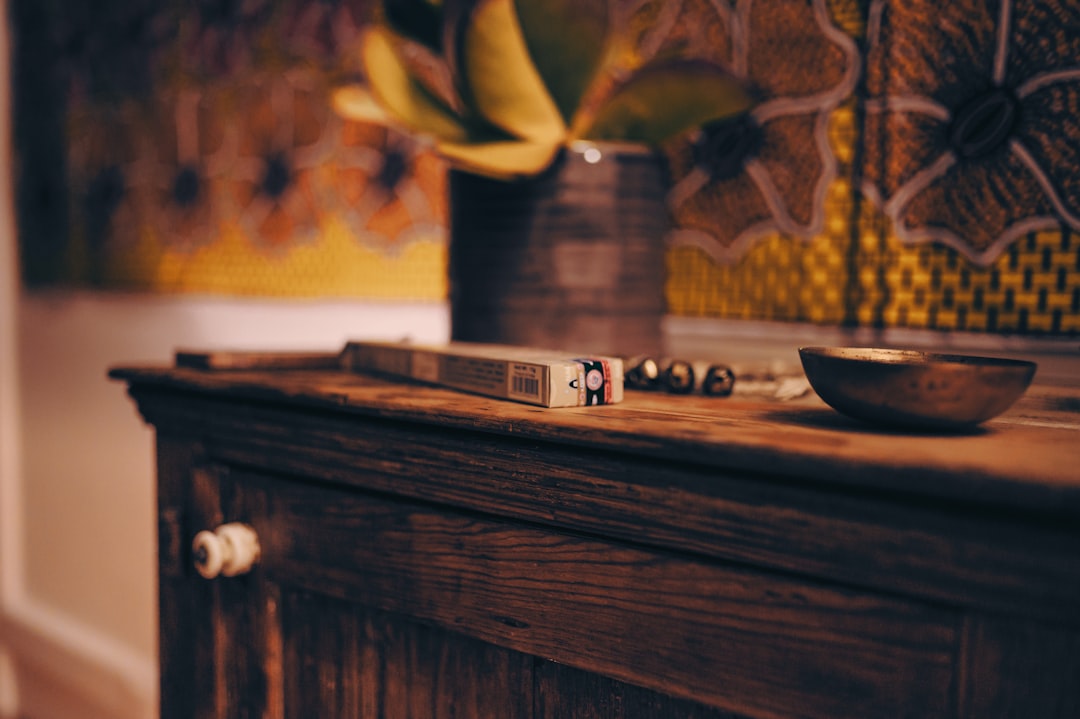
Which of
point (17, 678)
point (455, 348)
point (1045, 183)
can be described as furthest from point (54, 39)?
point (1045, 183)

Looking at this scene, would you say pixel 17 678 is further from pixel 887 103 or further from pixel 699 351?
pixel 887 103

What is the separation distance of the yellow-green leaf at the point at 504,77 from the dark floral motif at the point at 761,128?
20 centimetres

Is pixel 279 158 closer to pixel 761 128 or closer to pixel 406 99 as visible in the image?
pixel 406 99

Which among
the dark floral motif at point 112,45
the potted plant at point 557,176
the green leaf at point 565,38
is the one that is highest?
the dark floral motif at point 112,45

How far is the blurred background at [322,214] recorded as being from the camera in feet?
2.61

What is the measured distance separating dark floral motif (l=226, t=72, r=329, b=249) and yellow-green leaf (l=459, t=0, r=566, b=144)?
0.80m

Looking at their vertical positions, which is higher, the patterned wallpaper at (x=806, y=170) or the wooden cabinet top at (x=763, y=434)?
the patterned wallpaper at (x=806, y=170)

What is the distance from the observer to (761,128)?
3.08 feet

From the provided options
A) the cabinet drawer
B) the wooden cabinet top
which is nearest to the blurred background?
the wooden cabinet top

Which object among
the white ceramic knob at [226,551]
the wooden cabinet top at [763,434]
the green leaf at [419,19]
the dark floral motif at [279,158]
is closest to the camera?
the wooden cabinet top at [763,434]

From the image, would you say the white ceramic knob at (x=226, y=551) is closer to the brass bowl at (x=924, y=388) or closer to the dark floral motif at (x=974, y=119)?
the brass bowl at (x=924, y=388)

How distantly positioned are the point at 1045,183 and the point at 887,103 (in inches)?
7.3

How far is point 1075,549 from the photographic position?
37 cm

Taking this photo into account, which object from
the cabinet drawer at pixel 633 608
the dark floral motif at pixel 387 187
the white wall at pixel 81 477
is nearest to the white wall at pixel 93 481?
the white wall at pixel 81 477
